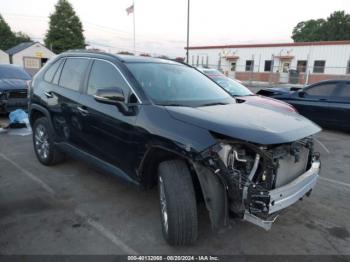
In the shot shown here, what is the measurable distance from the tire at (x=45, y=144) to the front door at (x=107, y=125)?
1.09m

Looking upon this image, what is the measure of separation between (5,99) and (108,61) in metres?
5.94

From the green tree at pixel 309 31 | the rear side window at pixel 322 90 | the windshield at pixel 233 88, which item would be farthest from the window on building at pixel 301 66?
the green tree at pixel 309 31

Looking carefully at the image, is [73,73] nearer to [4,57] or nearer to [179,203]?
[179,203]

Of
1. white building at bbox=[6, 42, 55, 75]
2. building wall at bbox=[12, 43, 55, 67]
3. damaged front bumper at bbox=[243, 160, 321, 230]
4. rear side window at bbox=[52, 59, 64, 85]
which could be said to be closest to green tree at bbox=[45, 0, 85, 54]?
building wall at bbox=[12, 43, 55, 67]

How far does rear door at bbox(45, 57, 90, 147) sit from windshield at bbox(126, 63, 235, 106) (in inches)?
36.9

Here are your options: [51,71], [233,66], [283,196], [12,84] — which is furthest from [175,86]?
[233,66]

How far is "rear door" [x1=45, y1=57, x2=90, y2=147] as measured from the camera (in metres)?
4.12

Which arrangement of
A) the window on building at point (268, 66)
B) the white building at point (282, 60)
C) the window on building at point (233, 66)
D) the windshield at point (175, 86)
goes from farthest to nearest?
the window on building at point (233, 66), the window on building at point (268, 66), the white building at point (282, 60), the windshield at point (175, 86)

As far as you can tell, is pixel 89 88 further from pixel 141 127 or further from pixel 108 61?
pixel 141 127

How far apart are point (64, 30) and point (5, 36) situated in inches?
748

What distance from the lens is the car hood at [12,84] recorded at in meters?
8.47

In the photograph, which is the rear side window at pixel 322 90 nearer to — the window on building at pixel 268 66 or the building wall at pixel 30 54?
the window on building at pixel 268 66

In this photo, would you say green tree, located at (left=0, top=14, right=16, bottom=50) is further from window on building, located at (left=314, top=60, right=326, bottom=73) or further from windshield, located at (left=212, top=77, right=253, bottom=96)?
windshield, located at (left=212, top=77, right=253, bottom=96)

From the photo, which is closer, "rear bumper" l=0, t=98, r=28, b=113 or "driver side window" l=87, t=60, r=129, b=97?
"driver side window" l=87, t=60, r=129, b=97
